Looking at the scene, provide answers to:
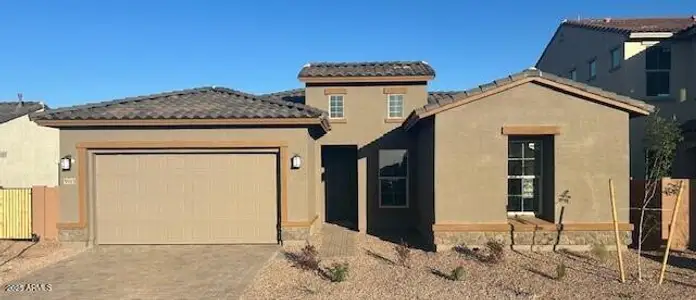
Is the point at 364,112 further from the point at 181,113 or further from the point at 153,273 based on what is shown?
the point at 153,273

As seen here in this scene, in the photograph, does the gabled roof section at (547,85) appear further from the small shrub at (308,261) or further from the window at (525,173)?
the small shrub at (308,261)

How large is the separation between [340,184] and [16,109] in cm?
2197

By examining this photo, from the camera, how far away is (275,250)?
35.8ft

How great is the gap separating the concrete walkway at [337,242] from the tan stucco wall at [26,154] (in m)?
19.1

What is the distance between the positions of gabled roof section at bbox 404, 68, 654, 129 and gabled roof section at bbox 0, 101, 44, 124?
80.0 feet

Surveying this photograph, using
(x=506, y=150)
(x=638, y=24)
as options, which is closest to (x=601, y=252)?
(x=506, y=150)

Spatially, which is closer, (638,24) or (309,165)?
(309,165)

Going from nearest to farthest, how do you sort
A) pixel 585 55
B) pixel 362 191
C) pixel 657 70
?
1. pixel 362 191
2. pixel 657 70
3. pixel 585 55

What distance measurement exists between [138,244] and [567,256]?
9531mm

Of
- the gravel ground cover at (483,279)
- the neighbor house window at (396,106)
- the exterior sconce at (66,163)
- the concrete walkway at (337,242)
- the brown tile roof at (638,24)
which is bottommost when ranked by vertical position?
the concrete walkway at (337,242)

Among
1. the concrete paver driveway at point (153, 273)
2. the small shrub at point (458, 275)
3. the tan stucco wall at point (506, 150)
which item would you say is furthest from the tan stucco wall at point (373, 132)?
the small shrub at point (458, 275)

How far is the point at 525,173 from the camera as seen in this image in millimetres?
11391

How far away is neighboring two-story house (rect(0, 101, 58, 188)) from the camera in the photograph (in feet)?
82.4

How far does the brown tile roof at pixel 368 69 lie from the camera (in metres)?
14.3
